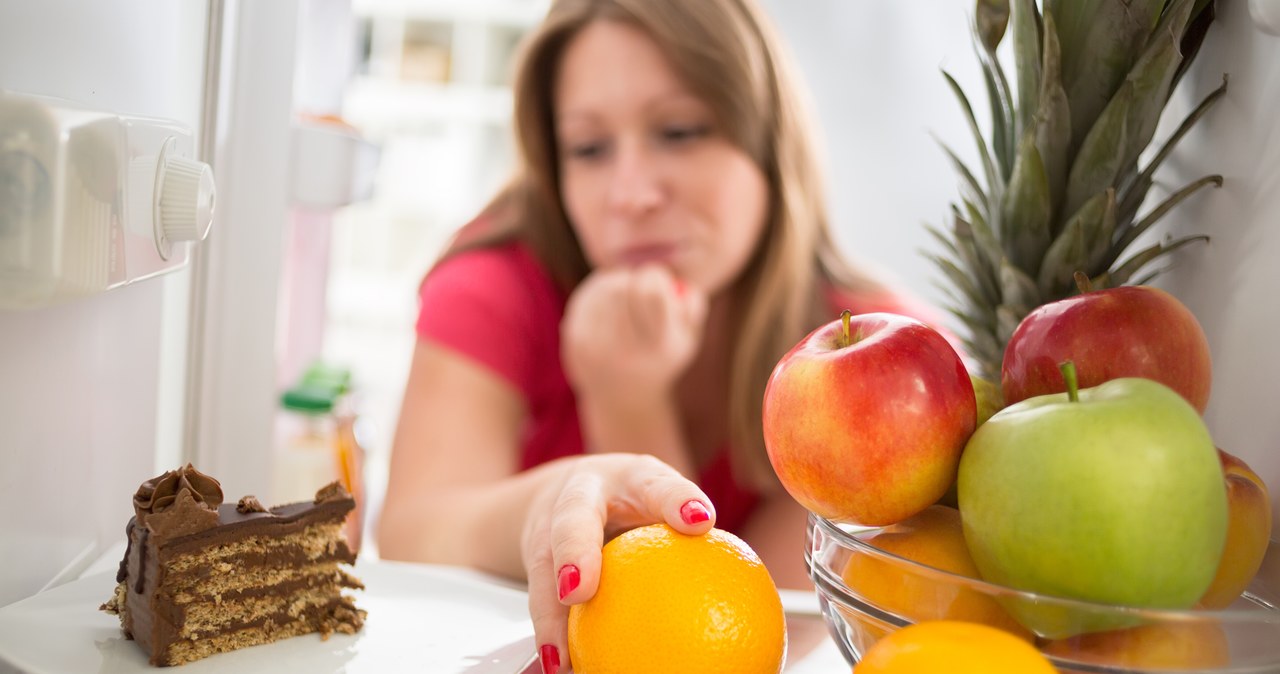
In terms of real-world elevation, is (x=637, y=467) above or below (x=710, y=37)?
below

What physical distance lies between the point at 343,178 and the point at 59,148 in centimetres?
71

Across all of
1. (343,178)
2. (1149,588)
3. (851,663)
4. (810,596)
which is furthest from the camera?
(343,178)

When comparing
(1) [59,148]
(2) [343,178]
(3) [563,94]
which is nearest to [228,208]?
(2) [343,178]

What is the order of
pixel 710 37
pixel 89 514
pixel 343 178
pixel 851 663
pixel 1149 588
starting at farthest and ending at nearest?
1. pixel 710 37
2. pixel 343 178
3. pixel 89 514
4. pixel 851 663
5. pixel 1149 588

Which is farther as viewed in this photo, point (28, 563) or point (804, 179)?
point (804, 179)

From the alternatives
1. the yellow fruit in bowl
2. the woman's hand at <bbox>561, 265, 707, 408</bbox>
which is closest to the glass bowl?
the yellow fruit in bowl

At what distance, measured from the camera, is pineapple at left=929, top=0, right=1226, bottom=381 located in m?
0.67

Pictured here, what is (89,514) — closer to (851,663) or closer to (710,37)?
(851,663)

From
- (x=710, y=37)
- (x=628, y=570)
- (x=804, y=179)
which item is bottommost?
(x=628, y=570)

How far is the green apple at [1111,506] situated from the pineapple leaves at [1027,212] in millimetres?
314

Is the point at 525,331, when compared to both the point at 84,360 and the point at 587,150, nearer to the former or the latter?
the point at 587,150

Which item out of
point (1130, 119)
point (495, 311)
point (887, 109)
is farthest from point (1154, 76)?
point (887, 109)

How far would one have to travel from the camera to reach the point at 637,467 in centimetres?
62

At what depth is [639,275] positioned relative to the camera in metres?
1.44
